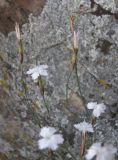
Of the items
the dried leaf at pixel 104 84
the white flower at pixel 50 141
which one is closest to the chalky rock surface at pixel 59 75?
the dried leaf at pixel 104 84

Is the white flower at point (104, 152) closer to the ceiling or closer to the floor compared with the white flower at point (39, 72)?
closer to the floor

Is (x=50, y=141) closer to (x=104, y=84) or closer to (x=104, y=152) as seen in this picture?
(x=104, y=152)

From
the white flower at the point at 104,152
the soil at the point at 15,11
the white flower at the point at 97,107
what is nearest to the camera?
the white flower at the point at 104,152

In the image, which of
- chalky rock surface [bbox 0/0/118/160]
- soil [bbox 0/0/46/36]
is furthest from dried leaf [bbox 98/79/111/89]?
soil [bbox 0/0/46/36]

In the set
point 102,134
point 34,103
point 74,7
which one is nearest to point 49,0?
point 74,7

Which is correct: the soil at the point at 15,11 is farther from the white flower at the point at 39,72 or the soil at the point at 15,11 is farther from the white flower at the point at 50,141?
the white flower at the point at 50,141

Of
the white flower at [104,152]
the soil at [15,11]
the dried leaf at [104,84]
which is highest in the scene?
the soil at [15,11]
